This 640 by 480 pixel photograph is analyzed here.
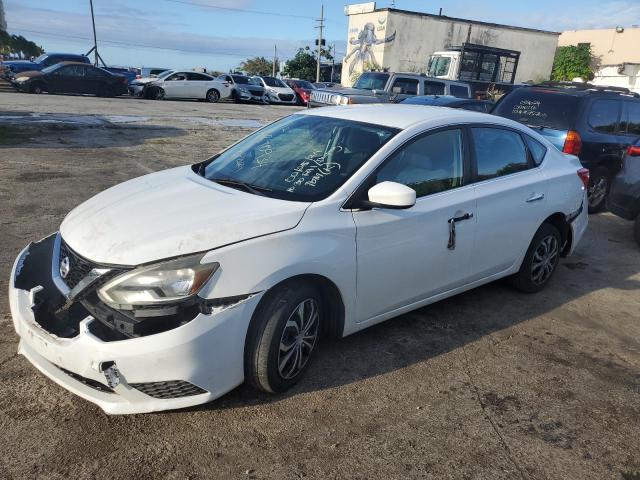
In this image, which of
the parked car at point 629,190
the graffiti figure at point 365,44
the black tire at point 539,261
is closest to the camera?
the black tire at point 539,261

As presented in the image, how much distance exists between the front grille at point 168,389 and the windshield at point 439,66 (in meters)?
21.2

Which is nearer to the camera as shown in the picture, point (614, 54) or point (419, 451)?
point (419, 451)

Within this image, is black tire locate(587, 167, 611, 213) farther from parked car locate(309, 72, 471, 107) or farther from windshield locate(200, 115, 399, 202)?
parked car locate(309, 72, 471, 107)

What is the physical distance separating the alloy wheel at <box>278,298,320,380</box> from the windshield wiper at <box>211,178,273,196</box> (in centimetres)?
77

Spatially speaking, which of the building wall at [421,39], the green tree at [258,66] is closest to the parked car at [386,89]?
the building wall at [421,39]

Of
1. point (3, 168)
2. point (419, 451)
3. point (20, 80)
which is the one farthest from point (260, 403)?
point (20, 80)

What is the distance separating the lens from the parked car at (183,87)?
2480 cm

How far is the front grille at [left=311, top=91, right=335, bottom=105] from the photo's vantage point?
13041 mm

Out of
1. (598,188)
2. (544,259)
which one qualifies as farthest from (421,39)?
(544,259)

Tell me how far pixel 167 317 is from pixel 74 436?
802mm

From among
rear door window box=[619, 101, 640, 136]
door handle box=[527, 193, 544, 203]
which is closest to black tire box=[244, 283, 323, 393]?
door handle box=[527, 193, 544, 203]

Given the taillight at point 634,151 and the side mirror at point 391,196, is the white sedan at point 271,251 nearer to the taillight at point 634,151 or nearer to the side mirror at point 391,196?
the side mirror at point 391,196

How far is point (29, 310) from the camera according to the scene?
2740mm

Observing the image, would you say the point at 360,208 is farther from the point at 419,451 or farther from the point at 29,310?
the point at 29,310
